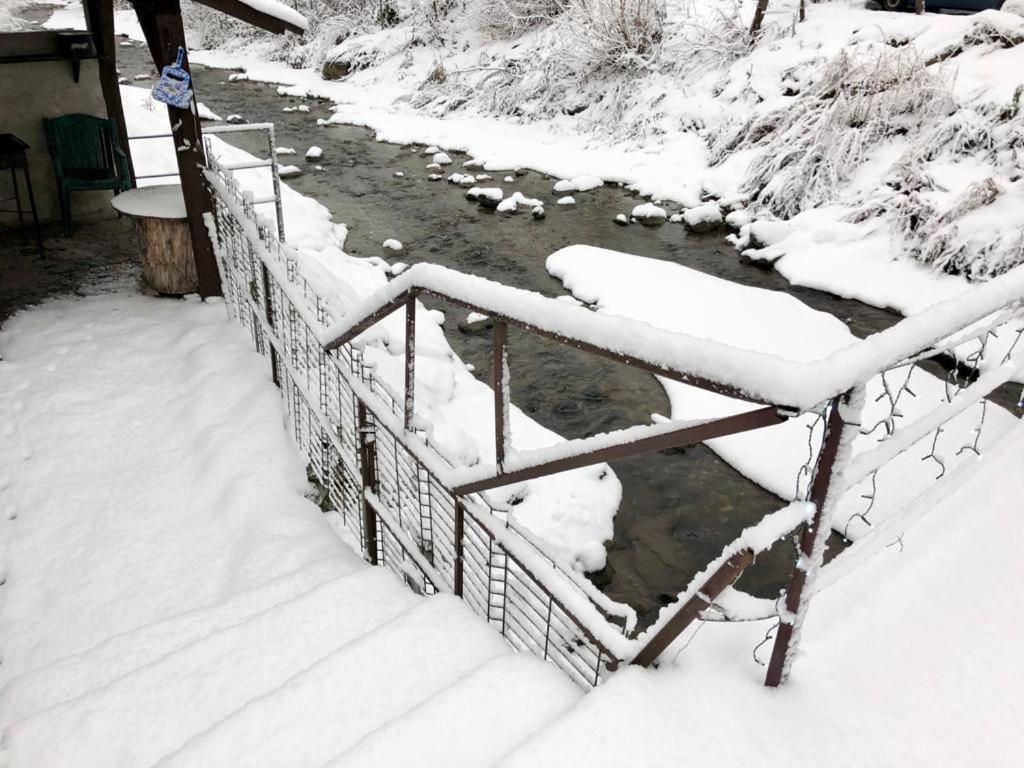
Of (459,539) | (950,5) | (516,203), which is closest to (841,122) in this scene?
(950,5)

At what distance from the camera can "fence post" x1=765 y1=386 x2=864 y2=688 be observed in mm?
1347

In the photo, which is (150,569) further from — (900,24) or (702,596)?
(900,24)

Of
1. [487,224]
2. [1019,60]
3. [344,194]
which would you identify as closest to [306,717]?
[487,224]

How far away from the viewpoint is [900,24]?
34.8 feet

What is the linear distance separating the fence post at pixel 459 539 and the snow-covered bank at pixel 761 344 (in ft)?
6.33

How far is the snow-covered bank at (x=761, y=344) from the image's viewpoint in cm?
467

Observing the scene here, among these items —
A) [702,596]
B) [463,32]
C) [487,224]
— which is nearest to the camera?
[702,596]

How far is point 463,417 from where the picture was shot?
5441 mm

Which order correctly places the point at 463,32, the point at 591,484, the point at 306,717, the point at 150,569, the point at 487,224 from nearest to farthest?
1. the point at 306,717
2. the point at 150,569
3. the point at 591,484
4. the point at 487,224
5. the point at 463,32

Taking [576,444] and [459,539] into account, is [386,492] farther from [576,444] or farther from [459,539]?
[576,444]

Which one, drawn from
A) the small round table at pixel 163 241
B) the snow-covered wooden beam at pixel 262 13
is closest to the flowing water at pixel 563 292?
the small round table at pixel 163 241

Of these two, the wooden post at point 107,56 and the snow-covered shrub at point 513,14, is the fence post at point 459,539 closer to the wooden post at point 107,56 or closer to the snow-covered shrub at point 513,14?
the wooden post at point 107,56

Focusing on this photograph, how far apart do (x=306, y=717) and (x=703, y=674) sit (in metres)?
1.09

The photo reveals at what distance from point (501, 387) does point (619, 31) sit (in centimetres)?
1335
